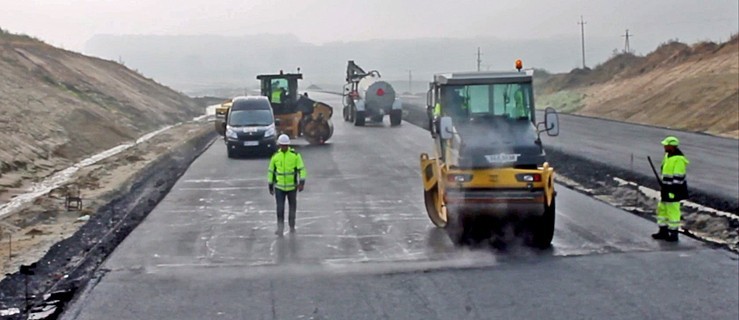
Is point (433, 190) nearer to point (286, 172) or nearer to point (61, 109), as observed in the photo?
point (286, 172)

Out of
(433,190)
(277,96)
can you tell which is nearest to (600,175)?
(433,190)

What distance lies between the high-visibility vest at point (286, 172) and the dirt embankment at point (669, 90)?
99.2 ft

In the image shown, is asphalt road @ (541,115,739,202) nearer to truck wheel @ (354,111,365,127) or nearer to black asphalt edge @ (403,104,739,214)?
black asphalt edge @ (403,104,739,214)

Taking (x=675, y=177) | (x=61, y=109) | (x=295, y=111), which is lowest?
(x=675, y=177)

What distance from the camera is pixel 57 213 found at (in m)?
21.3

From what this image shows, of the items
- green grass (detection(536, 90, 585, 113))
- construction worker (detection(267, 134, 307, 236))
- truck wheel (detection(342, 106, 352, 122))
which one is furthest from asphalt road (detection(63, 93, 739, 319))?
green grass (detection(536, 90, 585, 113))

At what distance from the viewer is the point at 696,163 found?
103 feet

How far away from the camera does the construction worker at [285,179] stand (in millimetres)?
18438

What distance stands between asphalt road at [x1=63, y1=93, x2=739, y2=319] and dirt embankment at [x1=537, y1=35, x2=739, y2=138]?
29.0 meters

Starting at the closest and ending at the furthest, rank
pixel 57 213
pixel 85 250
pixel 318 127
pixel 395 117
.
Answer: pixel 85 250 < pixel 57 213 < pixel 318 127 < pixel 395 117

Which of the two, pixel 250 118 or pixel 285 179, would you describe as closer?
pixel 285 179

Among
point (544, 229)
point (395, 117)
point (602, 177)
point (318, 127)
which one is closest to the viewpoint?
point (544, 229)

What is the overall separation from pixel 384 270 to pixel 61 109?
3290 cm

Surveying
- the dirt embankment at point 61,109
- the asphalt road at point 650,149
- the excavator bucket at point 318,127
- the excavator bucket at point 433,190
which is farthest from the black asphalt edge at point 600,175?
the dirt embankment at point 61,109
